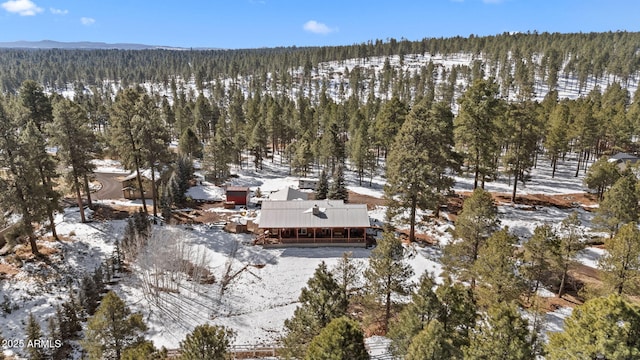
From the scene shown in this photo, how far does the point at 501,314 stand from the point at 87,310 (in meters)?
23.7

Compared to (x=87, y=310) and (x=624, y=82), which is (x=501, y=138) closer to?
(x=87, y=310)

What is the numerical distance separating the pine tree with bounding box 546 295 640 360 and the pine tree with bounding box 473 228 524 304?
5.46 meters

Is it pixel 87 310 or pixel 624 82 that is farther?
pixel 624 82

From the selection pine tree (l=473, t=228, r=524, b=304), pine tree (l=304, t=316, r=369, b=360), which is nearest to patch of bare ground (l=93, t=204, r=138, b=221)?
pine tree (l=304, t=316, r=369, b=360)

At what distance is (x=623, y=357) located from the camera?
12.5 m

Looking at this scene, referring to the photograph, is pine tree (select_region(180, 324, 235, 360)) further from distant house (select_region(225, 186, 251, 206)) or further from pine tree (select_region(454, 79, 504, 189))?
pine tree (select_region(454, 79, 504, 189))

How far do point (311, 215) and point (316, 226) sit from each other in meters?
1.42

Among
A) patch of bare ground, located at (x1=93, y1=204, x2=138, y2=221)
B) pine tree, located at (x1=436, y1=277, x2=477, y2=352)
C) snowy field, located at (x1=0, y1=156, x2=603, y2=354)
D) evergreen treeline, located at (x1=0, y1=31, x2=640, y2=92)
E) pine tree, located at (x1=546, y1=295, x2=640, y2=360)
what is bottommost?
snowy field, located at (x1=0, y1=156, x2=603, y2=354)

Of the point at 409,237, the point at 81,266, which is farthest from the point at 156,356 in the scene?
the point at 409,237

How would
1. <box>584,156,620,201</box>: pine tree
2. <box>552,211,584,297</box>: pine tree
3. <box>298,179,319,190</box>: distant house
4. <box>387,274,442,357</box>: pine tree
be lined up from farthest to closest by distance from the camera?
<box>298,179,319,190</box>: distant house < <box>584,156,620,201</box>: pine tree < <box>552,211,584,297</box>: pine tree < <box>387,274,442,357</box>: pine tree

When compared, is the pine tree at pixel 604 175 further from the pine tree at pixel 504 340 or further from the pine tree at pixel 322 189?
the pine tree at pixel 504 340

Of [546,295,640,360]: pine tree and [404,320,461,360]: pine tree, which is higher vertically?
[546,295,640,360]: pine tree

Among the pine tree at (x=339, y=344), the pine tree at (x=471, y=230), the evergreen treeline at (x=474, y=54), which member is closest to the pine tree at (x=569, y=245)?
the pine tree at (x=471, y=230)

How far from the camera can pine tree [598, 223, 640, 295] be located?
68.6 feet
